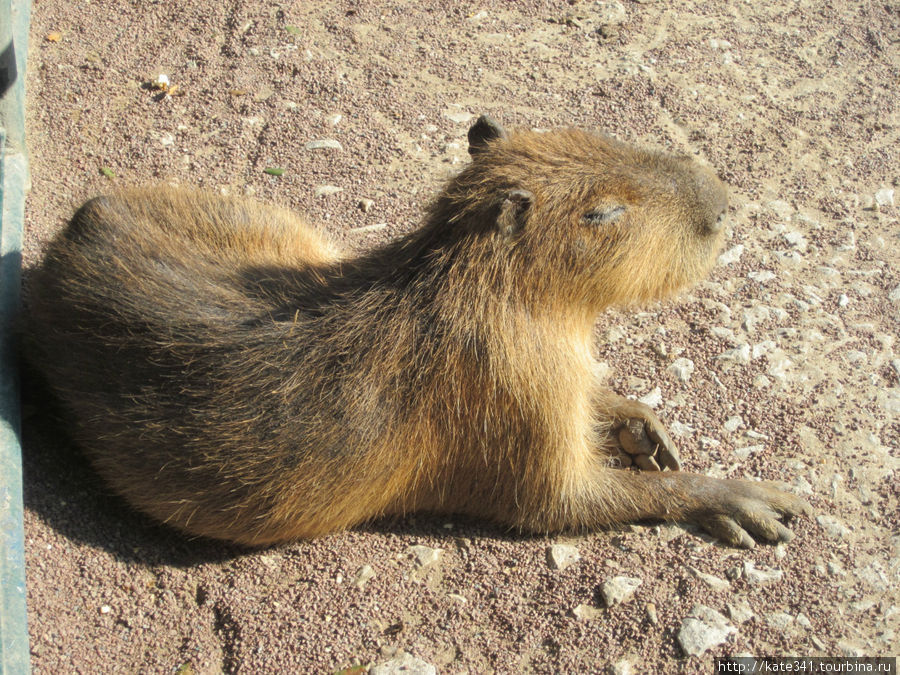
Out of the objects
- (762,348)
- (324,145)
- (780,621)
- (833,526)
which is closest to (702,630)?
(780,621)

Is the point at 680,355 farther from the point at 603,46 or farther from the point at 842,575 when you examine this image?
the point at 603,46

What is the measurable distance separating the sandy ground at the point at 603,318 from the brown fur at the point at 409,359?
191 millimetres

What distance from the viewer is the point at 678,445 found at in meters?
3.35

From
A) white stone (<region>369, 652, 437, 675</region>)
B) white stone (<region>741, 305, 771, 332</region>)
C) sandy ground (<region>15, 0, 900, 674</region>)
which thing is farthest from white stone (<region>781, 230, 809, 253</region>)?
white stone (<region>369, 652, 437, 675</region>)

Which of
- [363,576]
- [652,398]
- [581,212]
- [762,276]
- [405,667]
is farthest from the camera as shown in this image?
[762,276]

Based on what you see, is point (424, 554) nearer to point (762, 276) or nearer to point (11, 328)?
point (11, 328)

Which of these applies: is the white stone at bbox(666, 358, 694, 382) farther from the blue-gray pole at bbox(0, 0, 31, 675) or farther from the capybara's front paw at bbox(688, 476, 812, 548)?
the blue-gray pole at bbox(0, 0, 31, 675)

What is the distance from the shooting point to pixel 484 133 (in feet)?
9.95

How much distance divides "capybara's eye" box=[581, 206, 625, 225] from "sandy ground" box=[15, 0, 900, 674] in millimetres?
1016

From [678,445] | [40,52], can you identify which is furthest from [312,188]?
[678,445]

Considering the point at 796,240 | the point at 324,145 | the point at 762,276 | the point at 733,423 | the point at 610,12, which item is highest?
the point at 610,12

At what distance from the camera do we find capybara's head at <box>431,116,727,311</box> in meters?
2.75

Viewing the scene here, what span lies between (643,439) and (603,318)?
30.3 inches

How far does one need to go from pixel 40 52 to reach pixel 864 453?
473 cm
